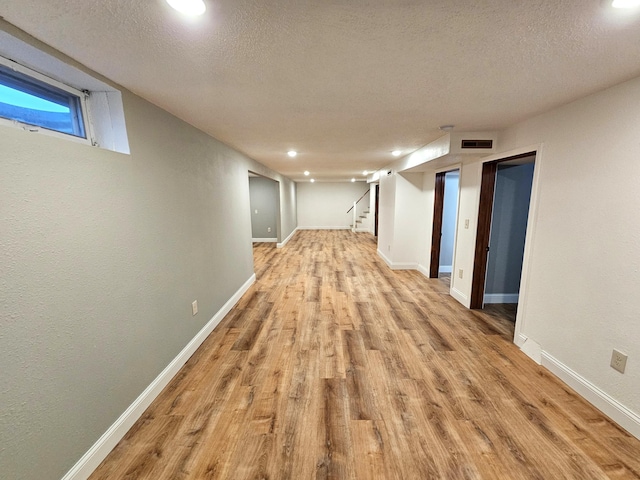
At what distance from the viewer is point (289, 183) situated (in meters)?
9.36

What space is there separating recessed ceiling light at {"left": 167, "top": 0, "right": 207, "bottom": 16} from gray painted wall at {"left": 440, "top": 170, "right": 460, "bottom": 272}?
15.2 ft

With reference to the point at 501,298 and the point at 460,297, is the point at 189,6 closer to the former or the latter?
the point at 460,297

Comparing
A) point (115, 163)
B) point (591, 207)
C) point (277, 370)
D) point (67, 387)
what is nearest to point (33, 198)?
point (115, 163)

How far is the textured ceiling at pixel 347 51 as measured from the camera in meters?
0.98

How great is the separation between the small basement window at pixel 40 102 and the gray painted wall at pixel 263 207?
6.97 m

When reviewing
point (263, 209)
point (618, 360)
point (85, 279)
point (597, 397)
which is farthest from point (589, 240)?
point (263, 209)

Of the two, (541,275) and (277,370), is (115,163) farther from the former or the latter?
(541,275)

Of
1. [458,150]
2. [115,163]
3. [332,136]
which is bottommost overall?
[115,163]

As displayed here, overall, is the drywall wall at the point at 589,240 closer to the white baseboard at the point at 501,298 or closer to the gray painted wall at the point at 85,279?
the white baseboard at the point at 501,298

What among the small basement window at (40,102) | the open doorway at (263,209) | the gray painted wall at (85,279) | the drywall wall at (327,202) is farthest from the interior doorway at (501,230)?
the drywall wall at (327,202)

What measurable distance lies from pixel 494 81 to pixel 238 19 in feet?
4.95

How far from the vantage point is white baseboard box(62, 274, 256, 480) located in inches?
53.6

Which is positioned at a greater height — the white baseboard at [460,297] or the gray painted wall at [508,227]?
the gray painted wall at [508,227]

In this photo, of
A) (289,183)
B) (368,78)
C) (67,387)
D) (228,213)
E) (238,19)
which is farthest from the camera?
(289,183)
